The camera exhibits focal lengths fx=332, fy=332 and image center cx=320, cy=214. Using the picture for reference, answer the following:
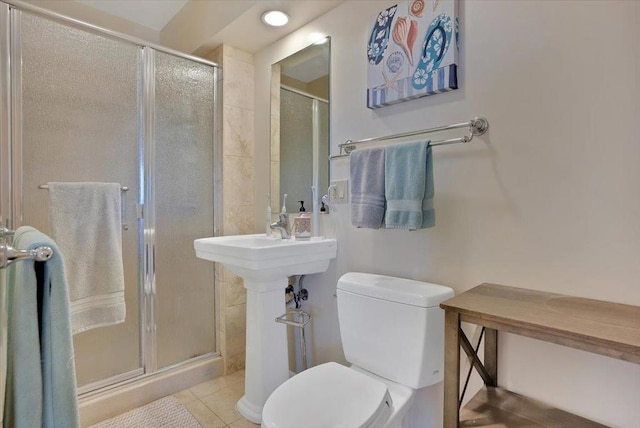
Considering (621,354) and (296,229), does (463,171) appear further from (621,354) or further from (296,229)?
(296,229)

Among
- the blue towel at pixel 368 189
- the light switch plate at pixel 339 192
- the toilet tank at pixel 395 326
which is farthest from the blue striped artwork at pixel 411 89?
the toilet tank at pixel 395 326

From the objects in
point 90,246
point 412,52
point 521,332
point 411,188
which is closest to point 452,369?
point 521,332

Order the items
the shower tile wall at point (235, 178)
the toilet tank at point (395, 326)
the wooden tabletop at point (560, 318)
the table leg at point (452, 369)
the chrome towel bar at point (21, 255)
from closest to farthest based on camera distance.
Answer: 1. the chrome towel bar at point (21, 255)
2. the wooden tabletop at point (560, 318)
3. the table leg at point (452, 369)
4. the toilet tank at point (395, 326)
5. the shower tile wall at point (235, 178)

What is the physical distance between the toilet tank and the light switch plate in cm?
46

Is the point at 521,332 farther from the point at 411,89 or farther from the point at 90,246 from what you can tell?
the point at 90,246

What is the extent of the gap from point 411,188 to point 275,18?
128 centimetres

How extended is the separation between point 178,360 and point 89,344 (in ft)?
1.63

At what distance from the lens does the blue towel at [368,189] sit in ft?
4.68

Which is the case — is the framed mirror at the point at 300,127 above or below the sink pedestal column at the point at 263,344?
above

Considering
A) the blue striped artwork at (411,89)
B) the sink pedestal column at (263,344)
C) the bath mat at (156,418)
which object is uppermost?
the blue striped artwork at (411,89)

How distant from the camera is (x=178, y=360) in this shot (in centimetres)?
203

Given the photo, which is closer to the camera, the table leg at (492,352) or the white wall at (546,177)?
the white wall at (546,177)

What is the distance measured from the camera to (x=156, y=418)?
5.65 feet

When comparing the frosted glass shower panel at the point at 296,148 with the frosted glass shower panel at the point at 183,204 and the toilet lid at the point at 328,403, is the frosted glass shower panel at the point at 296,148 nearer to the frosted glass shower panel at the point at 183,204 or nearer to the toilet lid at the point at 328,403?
the frosted glass shower panel at the point at 183,204
